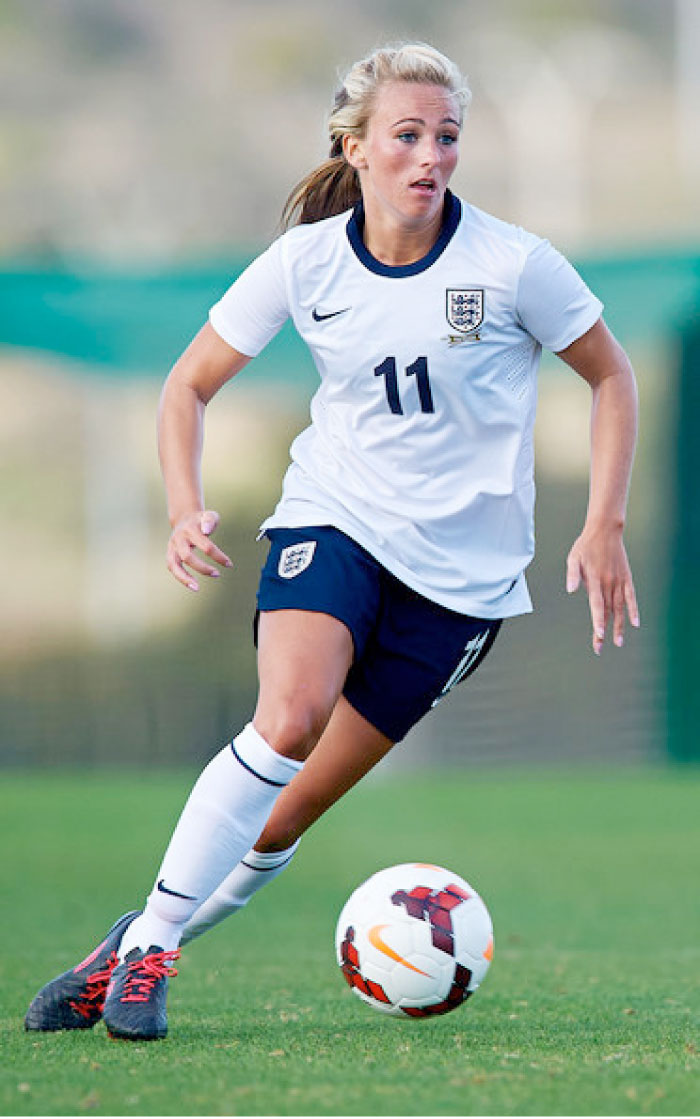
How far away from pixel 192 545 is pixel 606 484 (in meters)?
0.98

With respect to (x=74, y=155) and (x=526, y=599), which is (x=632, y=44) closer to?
(x=74, y=155)

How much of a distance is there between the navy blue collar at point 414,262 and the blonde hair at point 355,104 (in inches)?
8.2

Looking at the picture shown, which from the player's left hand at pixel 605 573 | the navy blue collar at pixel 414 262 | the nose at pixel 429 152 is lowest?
the player's left hand at pixel 605 573

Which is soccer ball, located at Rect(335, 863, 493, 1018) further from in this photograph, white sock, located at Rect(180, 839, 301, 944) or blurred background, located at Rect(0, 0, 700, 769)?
blurred background, located at Rect(0, 0, 700, 769)

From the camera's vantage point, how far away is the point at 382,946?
14.2ft

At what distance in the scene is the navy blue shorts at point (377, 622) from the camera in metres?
4.22

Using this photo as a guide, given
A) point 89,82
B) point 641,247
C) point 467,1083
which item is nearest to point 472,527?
point 467,1083

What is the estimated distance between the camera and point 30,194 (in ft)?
113

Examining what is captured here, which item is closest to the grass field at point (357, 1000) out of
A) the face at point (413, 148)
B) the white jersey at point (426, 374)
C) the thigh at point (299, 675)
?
the thigh at point (299, 675)

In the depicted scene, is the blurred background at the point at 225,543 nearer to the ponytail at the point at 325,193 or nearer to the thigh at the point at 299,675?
the ponytail at the point at 325,193

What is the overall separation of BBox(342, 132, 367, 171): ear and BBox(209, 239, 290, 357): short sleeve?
27 centimetres

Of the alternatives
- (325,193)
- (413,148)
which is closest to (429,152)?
(413,148)

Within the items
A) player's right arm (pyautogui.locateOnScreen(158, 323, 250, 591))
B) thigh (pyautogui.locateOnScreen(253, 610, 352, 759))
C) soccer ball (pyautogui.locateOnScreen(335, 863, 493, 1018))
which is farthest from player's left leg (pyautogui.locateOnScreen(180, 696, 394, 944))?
player's right arm (pyautogui.locateOnScreen(158, 323, 250, 591))

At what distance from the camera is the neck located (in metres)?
4.38
